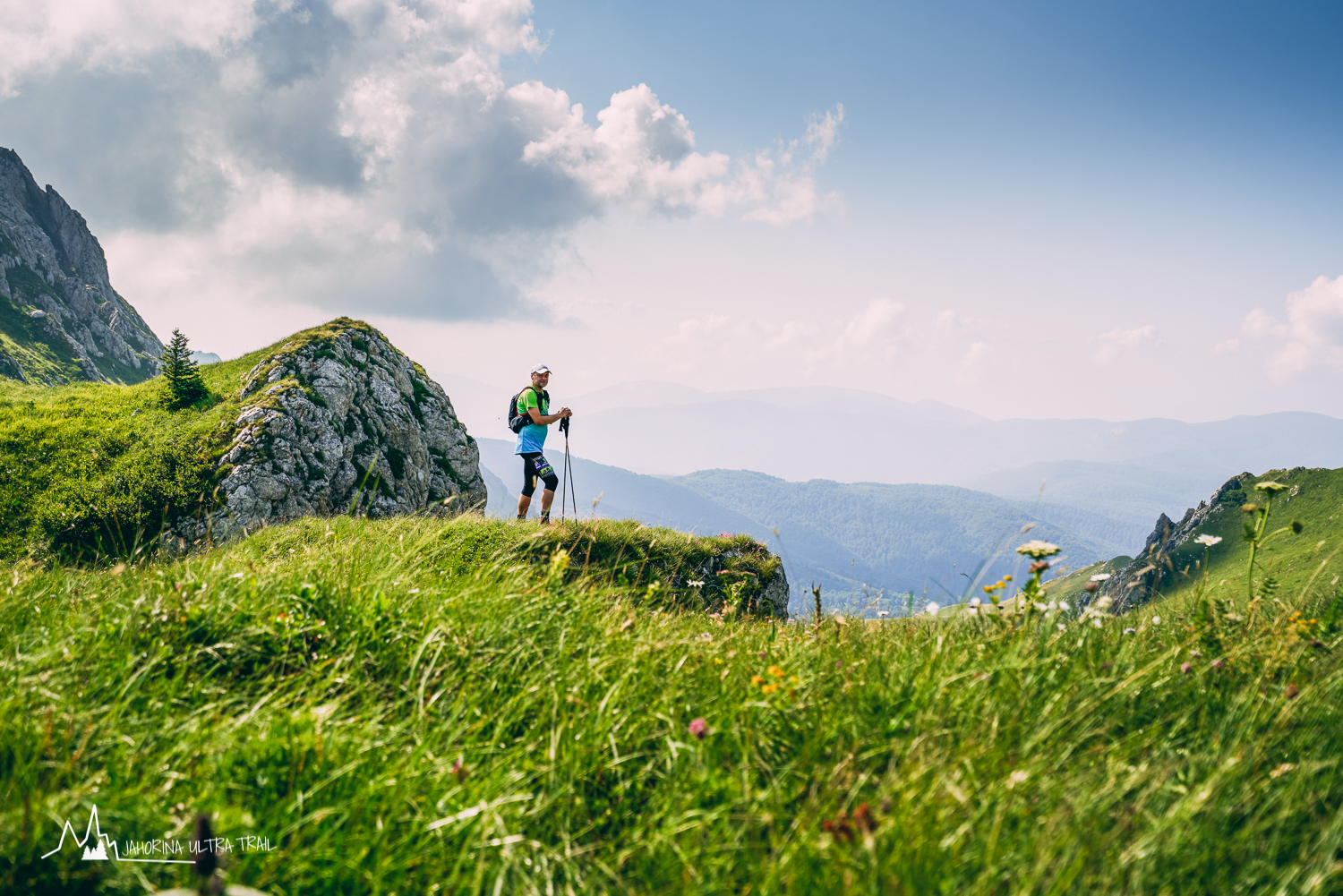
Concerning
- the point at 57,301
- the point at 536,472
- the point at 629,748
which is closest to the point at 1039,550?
the point at 629,748

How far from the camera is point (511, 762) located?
9.28ft

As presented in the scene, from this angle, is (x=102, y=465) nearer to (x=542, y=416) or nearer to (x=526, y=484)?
(x=526, y=484)

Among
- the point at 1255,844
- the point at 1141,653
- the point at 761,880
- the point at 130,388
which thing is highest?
the point at 130,388

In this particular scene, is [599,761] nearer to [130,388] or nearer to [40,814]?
[40,814]

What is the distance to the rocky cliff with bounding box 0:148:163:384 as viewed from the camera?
79.5 meters

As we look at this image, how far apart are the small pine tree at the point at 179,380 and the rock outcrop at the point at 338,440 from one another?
5.22 feet

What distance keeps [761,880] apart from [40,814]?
8.41 ft

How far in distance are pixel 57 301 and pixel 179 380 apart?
12092cm

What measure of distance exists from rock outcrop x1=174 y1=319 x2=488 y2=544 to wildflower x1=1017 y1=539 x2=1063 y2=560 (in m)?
14.7

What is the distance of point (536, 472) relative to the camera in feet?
48.1

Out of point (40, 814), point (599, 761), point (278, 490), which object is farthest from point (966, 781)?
point (278, 490)

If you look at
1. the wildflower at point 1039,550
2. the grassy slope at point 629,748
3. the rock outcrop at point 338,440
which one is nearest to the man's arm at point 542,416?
the rock outcrop at point 338,440

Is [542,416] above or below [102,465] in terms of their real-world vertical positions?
above

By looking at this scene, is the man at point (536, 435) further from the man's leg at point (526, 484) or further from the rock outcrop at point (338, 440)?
the rock outcrop at point (338, 440)
